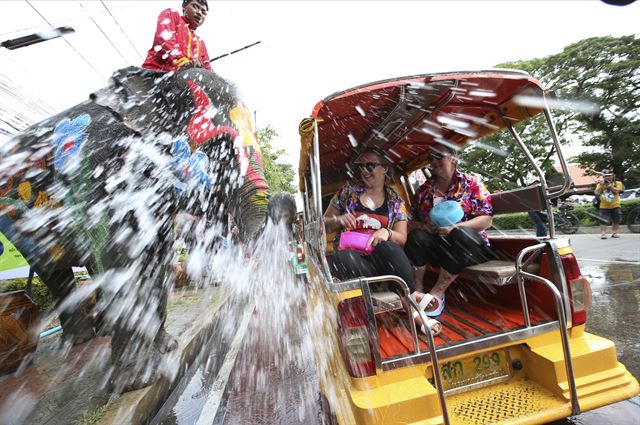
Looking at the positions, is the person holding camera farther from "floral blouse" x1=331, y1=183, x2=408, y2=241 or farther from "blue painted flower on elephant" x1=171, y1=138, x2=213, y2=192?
"blue painted flower on elephant" x1=171, y1=138, x2=213, y2=192

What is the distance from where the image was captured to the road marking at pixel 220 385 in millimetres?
2947

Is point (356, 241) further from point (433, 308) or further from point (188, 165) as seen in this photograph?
point (188, 165)

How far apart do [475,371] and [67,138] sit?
340 centimetres

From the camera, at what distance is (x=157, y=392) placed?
3160 millimetres

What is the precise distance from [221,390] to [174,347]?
71 centimetres

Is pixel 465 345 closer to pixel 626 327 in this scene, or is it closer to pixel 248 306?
Result: pixel 626 327

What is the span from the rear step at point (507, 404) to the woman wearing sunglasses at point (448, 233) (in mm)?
679

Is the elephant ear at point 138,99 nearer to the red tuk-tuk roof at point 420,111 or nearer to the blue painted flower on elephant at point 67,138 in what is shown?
the blue painted flower on elephant at point 67,138

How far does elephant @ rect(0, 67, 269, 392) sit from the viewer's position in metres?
2.50

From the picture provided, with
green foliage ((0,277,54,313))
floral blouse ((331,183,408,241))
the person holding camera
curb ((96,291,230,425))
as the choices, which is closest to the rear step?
floral blouse ((331,183,408,241))

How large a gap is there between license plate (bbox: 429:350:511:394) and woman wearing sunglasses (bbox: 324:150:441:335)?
22.8 inches

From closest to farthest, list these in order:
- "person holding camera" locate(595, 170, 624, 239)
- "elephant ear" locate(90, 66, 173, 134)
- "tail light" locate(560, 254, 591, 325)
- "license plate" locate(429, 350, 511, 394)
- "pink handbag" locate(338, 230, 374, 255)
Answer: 1. "license plate" locate(429, 350, 511, 394)
2. "tail light" locate(560, 254, 591, 325)
3. "elephant ear" locate(90, 66, 173, 134)
4. "pink handbag" locate(338, 230, 374, 255)
5. "person holding camera" locate(595, 170, 624, 239)

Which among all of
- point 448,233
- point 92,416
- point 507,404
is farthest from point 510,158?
point 92,416

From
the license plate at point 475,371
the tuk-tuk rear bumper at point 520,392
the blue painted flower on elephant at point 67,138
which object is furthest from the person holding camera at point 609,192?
the blue painted flower on elephant at point 67,138
